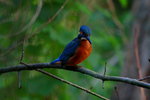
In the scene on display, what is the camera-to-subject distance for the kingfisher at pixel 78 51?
3543mm

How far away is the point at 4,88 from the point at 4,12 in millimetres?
759

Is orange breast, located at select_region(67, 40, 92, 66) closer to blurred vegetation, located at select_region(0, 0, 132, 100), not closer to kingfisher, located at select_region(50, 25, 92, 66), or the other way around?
kingfisher, located at select_region(50, 25, 92, 66)

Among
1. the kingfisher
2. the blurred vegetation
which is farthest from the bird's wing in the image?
the blurred vegetation

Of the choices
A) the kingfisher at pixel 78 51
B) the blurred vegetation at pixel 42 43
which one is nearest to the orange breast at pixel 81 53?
the kingfisher at pixel 78 51

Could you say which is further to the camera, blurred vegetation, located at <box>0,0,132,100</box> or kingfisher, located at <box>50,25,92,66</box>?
blurred vegetation, located at <box>0,0,132,100</box>

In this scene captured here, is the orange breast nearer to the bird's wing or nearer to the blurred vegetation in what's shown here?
the bird's wing

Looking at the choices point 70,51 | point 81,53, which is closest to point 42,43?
point 70,51

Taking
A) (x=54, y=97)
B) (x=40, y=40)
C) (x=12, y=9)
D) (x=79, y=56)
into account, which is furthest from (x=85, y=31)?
(x=54, y=97)

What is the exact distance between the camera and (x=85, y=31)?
11.8 ft

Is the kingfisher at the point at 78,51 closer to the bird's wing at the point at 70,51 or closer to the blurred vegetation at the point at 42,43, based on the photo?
the bird's wing at the point at 70,51

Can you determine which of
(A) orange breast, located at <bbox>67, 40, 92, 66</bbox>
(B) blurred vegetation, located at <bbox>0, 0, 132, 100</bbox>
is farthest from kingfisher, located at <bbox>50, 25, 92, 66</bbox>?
(B) blurred vegetation, located at <bbox>0, 0, 132, 100</bbox>

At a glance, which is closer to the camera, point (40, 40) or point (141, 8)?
point (40, 40)

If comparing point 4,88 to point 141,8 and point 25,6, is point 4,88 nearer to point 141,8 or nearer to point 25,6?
point 25,6

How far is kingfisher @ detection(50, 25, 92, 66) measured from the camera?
354 cm
